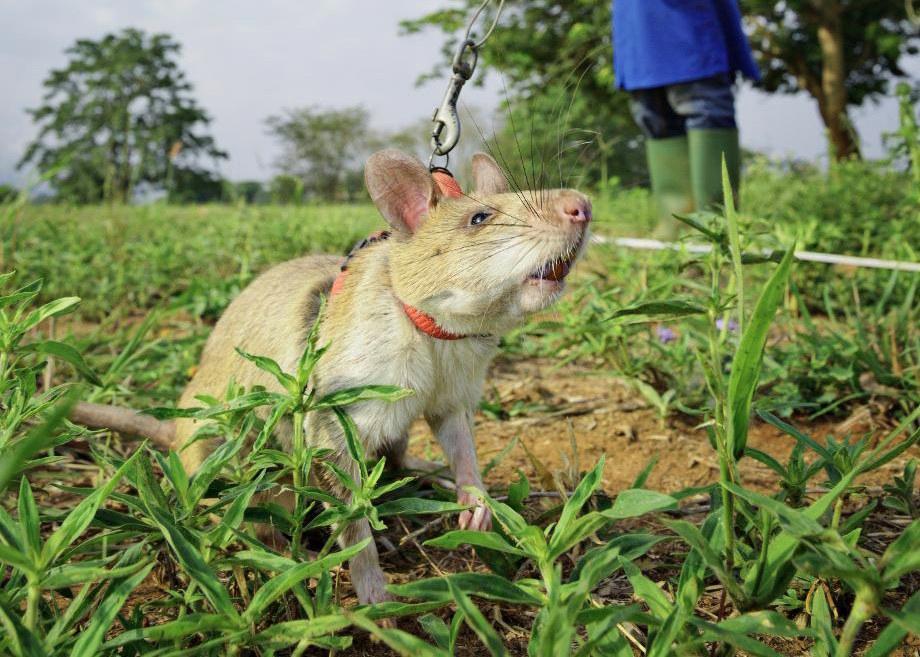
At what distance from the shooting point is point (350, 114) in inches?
1950

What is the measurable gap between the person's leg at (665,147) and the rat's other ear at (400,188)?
3910 mm

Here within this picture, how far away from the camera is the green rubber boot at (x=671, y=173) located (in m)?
5.49

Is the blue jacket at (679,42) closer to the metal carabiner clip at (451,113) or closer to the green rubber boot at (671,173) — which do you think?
the green rubber boot at (671,173)

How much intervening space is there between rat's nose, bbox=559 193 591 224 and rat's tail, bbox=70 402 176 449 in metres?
1.32

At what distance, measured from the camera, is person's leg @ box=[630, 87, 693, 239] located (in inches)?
217

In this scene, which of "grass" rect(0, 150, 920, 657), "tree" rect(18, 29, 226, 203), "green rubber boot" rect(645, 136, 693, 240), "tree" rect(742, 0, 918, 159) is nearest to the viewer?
"grass" rect(0, 150, 920, 657)

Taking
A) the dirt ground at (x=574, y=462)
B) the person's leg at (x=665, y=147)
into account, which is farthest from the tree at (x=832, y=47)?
the dirt ground at (x=574, y=462)

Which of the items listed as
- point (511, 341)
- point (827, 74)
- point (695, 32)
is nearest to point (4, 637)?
point (511, 341)

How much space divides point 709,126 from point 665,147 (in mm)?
616

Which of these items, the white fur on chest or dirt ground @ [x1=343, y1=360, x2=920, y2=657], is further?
the white fur on chest

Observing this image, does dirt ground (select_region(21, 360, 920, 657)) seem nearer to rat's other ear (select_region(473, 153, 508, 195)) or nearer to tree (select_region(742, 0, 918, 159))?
rat's other ear (select_region(473, 153, 508, 195))

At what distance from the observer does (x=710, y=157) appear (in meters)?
4.98

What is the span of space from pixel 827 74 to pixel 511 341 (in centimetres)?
1552

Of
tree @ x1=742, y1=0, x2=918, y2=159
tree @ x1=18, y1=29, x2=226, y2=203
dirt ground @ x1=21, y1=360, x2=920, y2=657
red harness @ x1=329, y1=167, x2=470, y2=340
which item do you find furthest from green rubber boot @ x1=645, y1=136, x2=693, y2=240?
tree @ x1=18, y1=29, x2=226, y2=203
